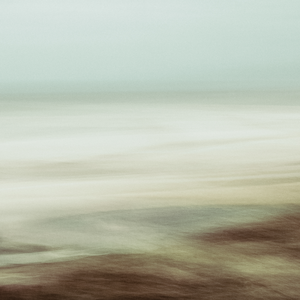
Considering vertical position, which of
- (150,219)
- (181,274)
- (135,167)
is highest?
(135,167)

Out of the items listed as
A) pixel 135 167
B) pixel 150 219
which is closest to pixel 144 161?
pixel 135 167

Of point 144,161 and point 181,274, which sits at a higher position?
point 144,161

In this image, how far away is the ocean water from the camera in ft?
4.45

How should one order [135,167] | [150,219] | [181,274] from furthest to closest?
[135,167] < [150,219] < [181,274]

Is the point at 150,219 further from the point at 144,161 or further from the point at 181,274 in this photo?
the point at 144,161

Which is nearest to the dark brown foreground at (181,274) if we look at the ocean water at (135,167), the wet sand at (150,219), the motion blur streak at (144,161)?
the wet sand at (150,219)

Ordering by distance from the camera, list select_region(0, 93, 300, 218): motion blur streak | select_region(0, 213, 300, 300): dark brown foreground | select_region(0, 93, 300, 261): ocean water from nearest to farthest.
Answer: select_region(0, 213, 300, 300): dark brown foreground
select_region(0, 93, 300, 261): ocean water
select_region(0, 93, 300, 218): motion blur streak

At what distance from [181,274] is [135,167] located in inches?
45.0

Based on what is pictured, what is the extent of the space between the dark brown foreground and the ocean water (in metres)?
0.13

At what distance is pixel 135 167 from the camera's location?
200cm

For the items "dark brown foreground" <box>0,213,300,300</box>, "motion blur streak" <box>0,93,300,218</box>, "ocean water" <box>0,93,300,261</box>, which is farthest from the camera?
"motion blur streak" <box>0,93,300,218</box>

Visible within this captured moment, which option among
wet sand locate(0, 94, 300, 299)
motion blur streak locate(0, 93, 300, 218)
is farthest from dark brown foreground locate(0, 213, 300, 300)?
motion blur streak locate(0, 93, 300, 218)

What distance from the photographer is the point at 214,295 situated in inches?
31.0

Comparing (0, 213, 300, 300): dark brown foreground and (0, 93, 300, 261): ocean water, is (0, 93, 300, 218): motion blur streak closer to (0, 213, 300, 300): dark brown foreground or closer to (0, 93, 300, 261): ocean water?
(0, 93, 300, 261): ocean water
